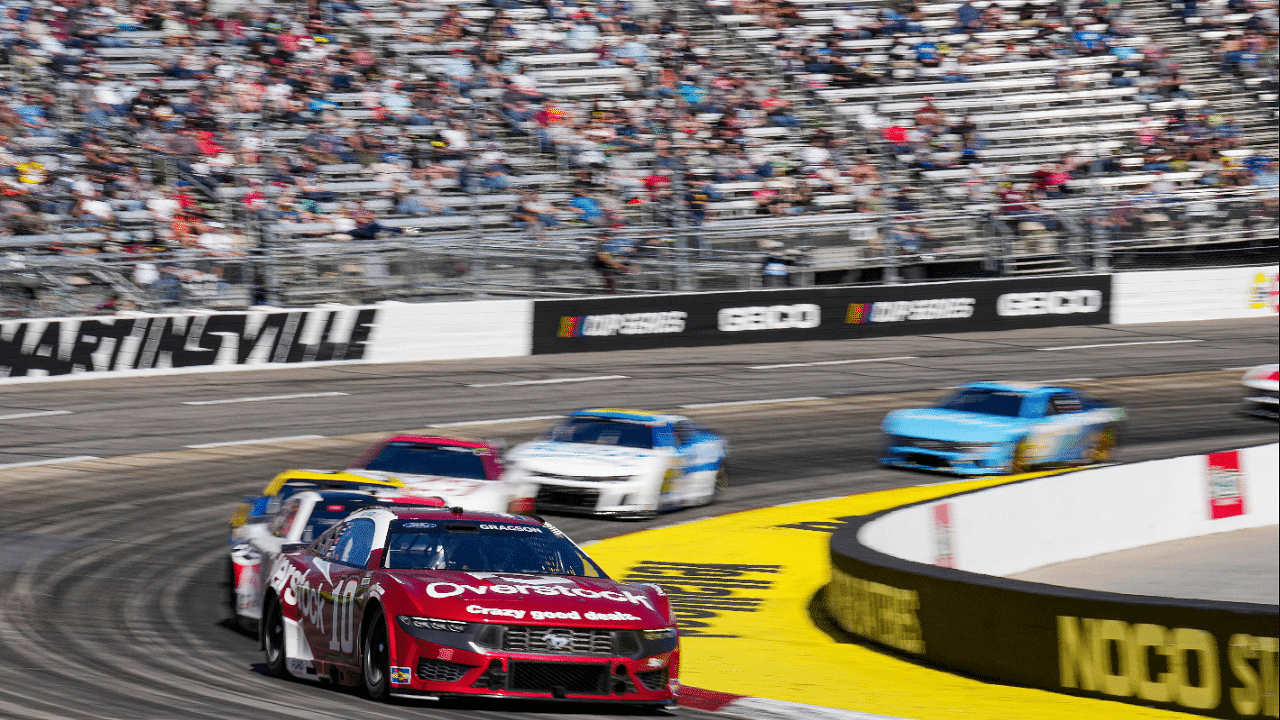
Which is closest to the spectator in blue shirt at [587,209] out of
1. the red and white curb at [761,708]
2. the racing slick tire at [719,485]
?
the racing slick tire at [719,485]

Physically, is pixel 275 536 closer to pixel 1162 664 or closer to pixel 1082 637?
pixel 1082 637

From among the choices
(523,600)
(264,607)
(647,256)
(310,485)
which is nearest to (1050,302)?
(647,256)

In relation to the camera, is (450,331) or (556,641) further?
(450,331)

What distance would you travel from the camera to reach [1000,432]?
1847 centimetres

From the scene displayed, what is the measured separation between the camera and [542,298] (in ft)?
84.5

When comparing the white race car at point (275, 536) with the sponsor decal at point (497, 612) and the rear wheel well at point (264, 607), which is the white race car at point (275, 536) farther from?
the sponsor decal at point (497, 612)

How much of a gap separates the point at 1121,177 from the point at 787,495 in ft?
52.6

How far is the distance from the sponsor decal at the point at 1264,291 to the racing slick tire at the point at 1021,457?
48.3ft

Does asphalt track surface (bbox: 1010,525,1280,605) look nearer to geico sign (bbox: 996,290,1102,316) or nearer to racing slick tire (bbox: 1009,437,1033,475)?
racing slick tire (bbox: 1009,437,1033,475)

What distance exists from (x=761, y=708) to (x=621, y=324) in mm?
18124

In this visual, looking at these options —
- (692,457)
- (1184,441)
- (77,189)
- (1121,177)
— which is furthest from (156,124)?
(1121,177)

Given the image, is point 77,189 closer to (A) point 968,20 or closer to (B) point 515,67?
(B) point 515,67

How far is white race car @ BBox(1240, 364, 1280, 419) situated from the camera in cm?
2298

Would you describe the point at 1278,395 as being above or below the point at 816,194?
below
